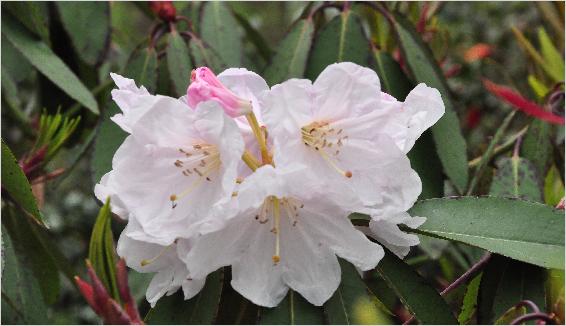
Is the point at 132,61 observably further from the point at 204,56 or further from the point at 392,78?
the point at 392,78

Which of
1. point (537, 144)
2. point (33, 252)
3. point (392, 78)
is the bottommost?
point (33, 252)

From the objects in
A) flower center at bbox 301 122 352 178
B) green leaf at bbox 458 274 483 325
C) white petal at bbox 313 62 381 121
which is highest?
white petal at bbox 313 62 381 121

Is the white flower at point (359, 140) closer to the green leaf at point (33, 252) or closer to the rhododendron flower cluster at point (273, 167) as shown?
the rhododendron flower cluster at point (273, 167)

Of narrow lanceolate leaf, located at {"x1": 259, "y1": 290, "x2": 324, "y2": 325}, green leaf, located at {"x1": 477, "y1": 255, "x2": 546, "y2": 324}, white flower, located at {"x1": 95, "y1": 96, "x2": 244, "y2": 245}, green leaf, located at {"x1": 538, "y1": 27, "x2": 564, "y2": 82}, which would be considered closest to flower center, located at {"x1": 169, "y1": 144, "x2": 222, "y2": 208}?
white flower, located at {"x1": 95, "y1": 96, "x2": 244, "y2": 245}

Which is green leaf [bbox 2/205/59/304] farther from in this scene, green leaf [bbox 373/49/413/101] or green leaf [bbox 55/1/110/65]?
green leaf [bbox 373/49/413/101]

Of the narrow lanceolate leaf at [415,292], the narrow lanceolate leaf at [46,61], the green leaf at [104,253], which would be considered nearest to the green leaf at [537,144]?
the narrow lanceolate leaf at [415,292]

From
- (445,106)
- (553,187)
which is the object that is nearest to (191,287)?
(445,106)
